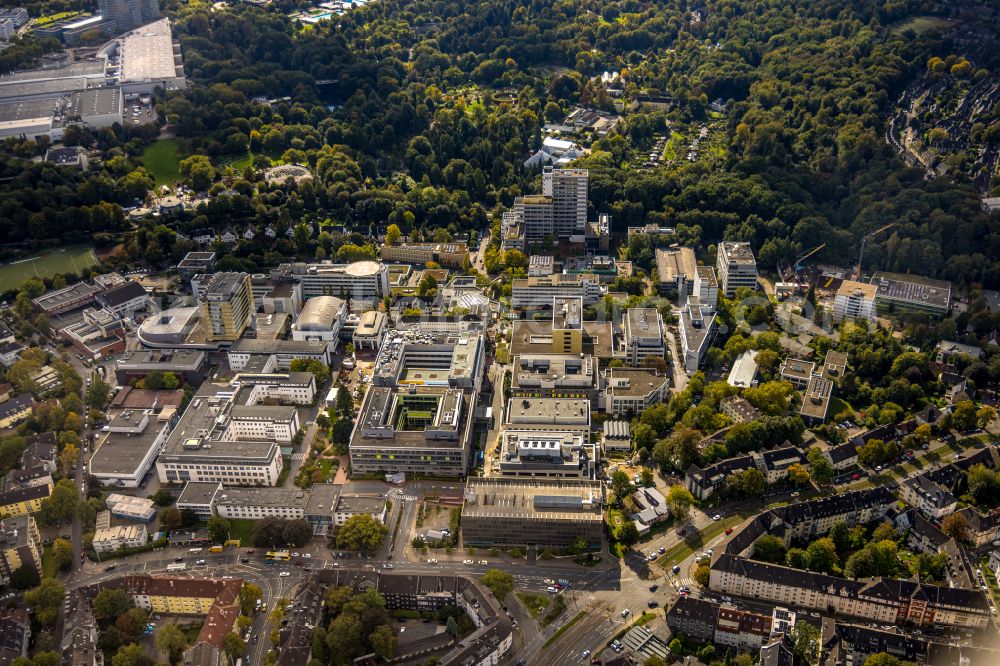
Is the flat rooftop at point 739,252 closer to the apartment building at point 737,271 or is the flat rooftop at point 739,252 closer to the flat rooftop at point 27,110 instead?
→ the apartment building at point 737,271

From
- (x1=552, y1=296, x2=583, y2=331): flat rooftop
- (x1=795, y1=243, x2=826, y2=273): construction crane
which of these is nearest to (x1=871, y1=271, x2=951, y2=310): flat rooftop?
(x1=795, y1=243, x2=826, y2=273): construction crane

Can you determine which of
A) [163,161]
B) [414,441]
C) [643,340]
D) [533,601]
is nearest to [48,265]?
[163,161]

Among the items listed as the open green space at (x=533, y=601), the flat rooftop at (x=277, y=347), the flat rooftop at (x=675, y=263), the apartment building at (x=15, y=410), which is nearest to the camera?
the open green space at (x=533, y=601)

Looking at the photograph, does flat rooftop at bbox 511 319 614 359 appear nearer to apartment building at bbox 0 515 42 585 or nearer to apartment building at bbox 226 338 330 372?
apartment building at bbox 226 338 330 372

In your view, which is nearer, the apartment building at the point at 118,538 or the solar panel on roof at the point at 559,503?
the apartment building at the point at 118,538

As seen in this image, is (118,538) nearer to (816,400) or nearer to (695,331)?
(695,331)

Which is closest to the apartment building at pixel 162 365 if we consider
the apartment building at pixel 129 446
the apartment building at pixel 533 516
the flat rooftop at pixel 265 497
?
the apartment building at pixel 129 446

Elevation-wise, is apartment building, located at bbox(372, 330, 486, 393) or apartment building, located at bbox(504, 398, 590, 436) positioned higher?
apartment building, located at bbox(372, 330, 486, 393)
